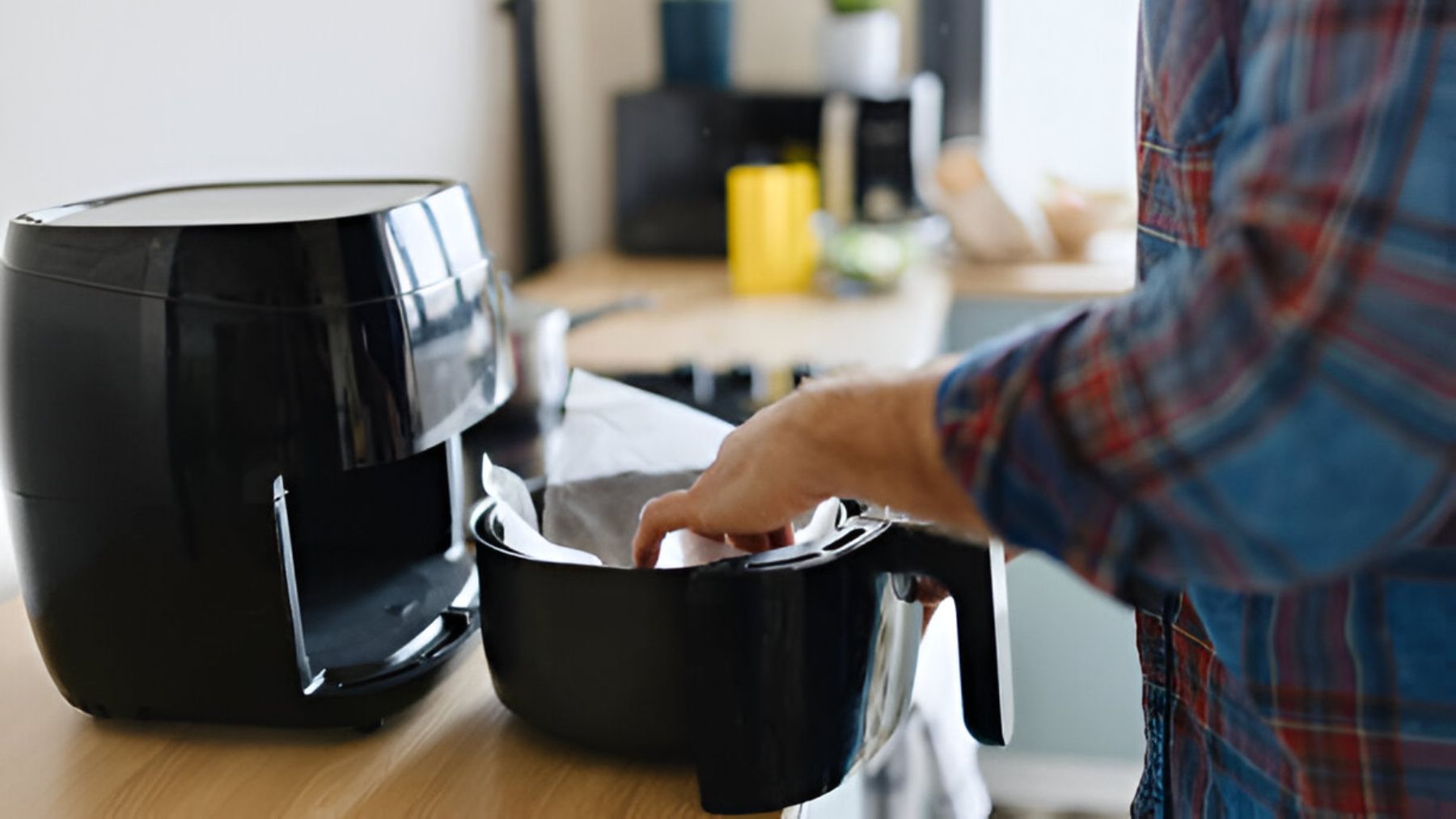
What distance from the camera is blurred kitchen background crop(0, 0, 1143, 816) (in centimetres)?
175

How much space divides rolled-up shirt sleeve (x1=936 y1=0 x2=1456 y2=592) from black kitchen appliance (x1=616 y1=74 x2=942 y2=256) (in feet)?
6.09

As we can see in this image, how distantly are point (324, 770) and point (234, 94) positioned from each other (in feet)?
2.68

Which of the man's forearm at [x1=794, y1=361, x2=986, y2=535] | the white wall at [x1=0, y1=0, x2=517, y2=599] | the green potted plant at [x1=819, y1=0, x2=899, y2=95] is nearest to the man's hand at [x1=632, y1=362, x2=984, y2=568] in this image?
the man's forearm at [x1=794, y1=361, x2=986, y2=535]

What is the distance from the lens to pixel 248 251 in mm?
742

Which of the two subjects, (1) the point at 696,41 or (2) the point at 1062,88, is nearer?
(1) the point at 696,41

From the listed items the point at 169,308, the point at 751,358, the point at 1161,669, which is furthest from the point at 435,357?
the point at 751,358

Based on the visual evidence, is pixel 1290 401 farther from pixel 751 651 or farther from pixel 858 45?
pixel 858 45

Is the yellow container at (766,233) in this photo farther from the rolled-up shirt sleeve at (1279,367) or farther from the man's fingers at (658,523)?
the rolled-up shirt sleeve at (1279,367)

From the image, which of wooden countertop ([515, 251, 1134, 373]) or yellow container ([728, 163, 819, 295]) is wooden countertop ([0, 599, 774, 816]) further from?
yellow container ([728, 163, 819, 295])

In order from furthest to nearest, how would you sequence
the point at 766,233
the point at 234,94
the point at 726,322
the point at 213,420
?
the point at 766,233 < the point at 726,322 < the point at 234,94 < the point at 213,420

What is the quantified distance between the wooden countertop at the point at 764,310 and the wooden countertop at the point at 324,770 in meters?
0.93

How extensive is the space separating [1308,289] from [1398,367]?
0.13 feet

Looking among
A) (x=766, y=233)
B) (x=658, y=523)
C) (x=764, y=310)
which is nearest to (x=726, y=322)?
(x=764, y=310)

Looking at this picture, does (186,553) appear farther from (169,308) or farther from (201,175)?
(201,175)
